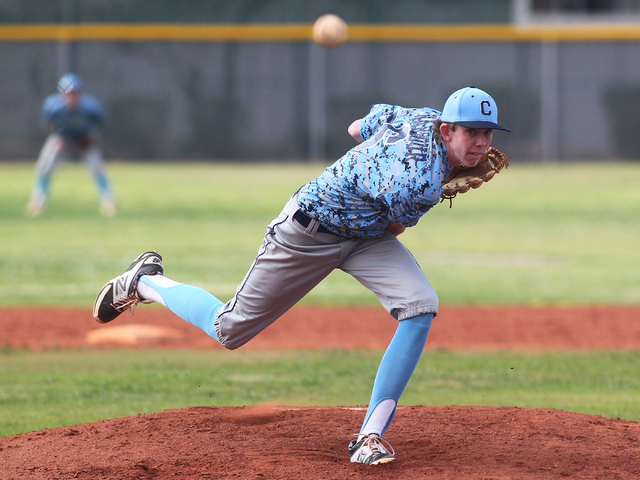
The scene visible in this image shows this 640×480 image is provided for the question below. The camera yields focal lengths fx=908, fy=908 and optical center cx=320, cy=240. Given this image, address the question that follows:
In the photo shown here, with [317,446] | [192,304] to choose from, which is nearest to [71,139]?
[192,304]

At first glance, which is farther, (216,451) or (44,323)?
(44,323)

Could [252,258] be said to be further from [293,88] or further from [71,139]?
[293,88]

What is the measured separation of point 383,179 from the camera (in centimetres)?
358

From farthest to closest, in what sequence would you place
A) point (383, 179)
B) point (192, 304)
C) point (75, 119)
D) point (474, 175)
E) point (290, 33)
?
point (290, 33) → point (75, 119) → point (192, 304) → point (474, 175) → point (383, 179)

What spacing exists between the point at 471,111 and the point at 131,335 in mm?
4540

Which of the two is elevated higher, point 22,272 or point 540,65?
point 540,65

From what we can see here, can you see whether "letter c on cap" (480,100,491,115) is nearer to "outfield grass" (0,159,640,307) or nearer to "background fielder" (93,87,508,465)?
"background fielder" (93,87,508,465)

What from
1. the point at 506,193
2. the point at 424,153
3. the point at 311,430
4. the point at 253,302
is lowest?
the point at 506,193

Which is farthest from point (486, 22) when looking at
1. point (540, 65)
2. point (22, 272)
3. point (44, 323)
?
point (44, 323)

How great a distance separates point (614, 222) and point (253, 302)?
40.7 ft

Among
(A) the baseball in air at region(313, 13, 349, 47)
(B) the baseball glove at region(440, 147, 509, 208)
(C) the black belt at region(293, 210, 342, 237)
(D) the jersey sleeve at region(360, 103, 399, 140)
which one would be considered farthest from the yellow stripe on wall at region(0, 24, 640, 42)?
(B) the baseball glove at region(440, 147, 509, 208)

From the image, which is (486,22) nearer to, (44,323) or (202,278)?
(202,278)

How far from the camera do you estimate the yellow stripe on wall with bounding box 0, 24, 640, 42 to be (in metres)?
22.2

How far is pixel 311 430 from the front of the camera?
4344 mm
